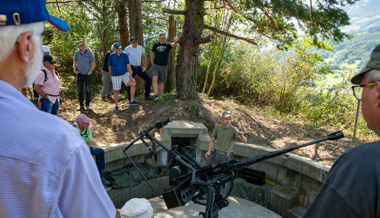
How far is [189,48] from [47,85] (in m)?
3.77

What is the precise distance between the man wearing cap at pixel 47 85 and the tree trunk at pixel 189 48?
11.0ft

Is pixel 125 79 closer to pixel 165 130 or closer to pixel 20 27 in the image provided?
pixel 165 130

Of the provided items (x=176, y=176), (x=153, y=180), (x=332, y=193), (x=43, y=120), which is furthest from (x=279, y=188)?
(x=43, y=120)

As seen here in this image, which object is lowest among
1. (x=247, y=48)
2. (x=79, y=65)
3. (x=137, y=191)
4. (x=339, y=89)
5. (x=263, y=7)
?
(x=137, y=191)

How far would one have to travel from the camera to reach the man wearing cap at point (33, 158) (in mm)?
560

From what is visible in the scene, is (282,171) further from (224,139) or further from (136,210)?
(136,210)

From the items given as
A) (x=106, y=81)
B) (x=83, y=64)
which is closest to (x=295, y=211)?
(x=106, y=81)

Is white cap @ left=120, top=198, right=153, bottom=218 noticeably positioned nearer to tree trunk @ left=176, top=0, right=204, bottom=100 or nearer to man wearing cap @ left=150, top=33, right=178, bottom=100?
man wearing cap @ left=150, top=33, right=178, bottom=100

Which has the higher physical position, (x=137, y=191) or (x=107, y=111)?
(x=107, y=111)

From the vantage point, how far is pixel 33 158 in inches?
22.0

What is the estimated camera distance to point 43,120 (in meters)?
0.59

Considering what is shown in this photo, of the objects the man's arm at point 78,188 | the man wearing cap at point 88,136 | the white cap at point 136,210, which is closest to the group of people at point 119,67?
the man wearing cap at point 88,136

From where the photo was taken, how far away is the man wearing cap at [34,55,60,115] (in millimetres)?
5092

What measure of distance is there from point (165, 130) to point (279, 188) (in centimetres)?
266
